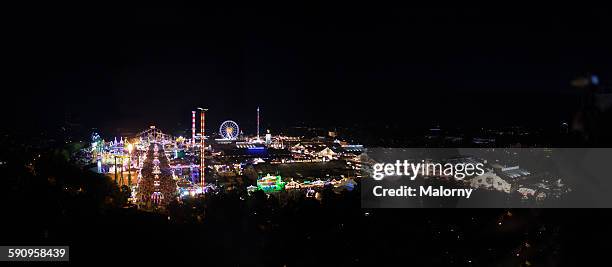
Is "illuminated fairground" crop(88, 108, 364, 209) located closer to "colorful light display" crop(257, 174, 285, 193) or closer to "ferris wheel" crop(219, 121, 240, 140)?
"colorful light display" crop(257, 174, 285, 193)

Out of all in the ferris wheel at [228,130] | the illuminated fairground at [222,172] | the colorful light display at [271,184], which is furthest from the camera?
the ferris wheel at [228,130]

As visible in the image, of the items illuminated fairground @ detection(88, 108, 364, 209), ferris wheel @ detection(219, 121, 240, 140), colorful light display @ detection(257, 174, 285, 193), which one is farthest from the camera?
ferris wheel @ detection(219, 121, 240, 140)

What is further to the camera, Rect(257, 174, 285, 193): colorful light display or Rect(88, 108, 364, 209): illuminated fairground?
Rect(257, 174, 285, 193): colorful light display

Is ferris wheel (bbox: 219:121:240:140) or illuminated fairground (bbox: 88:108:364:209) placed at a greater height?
ferris wheel (bbox: 219:121:240:140)

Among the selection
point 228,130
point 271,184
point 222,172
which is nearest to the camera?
point 271,184

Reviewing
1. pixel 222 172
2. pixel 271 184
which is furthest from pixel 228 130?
pixel 271 184

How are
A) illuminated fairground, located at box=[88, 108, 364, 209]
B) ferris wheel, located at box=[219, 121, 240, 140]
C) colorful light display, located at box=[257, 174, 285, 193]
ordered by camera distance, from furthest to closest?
ferris wheel, located at box=[219, 121, 240, 140] < colorful light display, located at box=[257, 174, 285, 193] < illuminated fairground, located at box=[88, 108, 364, 209]

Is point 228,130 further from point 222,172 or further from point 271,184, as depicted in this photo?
point 271,184

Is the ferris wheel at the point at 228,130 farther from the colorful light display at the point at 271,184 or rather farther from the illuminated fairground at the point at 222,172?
the colorful light display at the point at 271,184

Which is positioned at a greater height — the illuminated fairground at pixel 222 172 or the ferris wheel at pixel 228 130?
the ferris wheel at pixel 228 130

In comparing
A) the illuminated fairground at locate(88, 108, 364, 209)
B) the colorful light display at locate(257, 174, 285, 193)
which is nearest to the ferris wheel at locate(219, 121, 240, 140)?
the illuminated fairground at locate(88, 108, 364, 209)

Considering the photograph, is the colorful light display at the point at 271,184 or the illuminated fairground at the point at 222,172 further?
the colorful light display at the point at 271,184

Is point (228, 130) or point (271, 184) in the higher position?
point (228, 130)

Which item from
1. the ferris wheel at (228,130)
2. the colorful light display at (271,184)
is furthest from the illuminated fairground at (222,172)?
the ferris wheel at (228,130)
